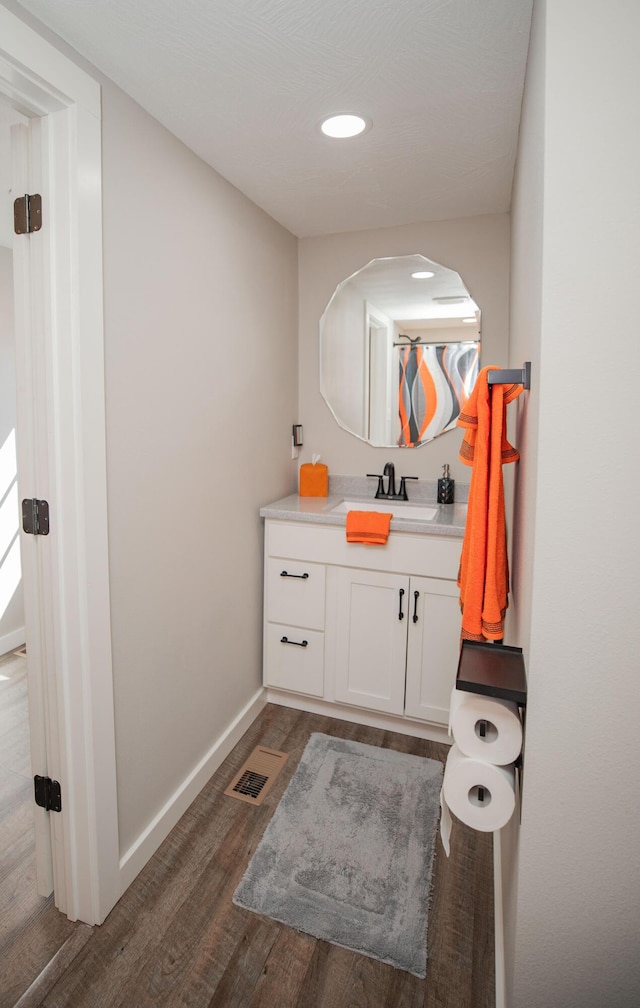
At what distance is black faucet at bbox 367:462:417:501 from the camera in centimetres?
271

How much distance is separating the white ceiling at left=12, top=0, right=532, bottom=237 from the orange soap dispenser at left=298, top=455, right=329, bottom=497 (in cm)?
128

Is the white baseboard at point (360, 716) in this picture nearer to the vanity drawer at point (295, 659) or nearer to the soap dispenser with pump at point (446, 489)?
the vanity drawer at point (295, 659)

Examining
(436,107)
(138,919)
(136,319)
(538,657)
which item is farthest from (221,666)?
(436,107)

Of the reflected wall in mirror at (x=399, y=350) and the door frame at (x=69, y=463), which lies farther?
the reflected wall in mirror at (x=399, y=350)

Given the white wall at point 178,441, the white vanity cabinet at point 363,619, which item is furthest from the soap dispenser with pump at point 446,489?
the white wall at point 178,441

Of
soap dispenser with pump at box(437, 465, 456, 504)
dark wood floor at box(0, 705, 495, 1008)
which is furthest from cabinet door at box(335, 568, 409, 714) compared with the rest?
dark wood floor at box(0, 705, 495, 1008)

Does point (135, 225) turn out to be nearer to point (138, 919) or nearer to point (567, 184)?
point (567, 184)

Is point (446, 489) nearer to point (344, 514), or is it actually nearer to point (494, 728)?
point (344, 514)

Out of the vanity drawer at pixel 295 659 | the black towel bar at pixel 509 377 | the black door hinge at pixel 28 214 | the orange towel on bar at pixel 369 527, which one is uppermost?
the black door hinge at pixel 28 214

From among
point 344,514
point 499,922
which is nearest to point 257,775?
point 499,922

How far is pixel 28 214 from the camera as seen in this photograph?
4.32ft

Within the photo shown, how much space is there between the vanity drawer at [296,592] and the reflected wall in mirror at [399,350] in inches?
31.8

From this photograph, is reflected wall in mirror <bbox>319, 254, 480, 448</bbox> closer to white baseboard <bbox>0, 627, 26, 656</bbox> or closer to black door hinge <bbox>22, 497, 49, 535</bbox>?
black door hinge <bbox>22, 497, 49, 535</bbox>

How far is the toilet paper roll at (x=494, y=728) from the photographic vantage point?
3.46ft
